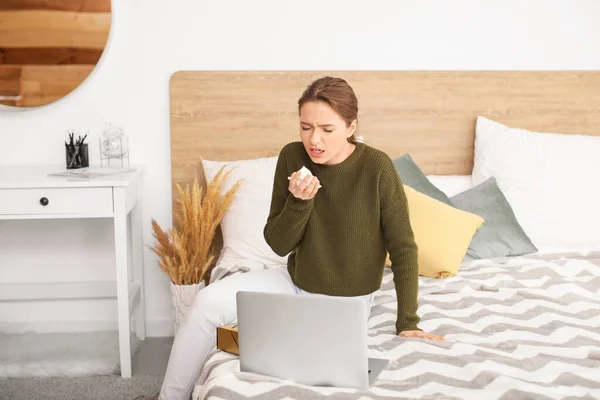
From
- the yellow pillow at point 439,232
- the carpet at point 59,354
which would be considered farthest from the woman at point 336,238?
the carpet at point 59,354

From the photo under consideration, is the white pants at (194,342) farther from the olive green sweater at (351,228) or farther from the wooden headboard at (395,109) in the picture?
the wooden headboard at (395,109)

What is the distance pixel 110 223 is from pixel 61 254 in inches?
9.7

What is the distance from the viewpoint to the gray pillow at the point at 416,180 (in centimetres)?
259

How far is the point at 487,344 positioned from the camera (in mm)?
1624

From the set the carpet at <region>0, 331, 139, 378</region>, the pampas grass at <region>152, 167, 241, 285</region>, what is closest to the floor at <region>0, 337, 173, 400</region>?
the carpet at <region>0, 331, 139, 378</region>

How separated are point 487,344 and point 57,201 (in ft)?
5.01

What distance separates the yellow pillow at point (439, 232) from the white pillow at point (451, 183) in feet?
1.09

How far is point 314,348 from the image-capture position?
1316 millimetres

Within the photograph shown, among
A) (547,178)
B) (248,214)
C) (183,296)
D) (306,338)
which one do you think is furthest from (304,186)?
(547,178)

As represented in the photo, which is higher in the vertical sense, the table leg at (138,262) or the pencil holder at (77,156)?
the pencil holder at (77,156)

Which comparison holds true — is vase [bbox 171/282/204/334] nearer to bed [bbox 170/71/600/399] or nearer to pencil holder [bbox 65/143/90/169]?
bed [bbox 170/71/600/399]

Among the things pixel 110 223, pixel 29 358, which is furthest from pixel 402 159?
pixel 29 358

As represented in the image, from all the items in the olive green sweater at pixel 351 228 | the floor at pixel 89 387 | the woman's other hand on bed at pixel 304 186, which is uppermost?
the woman's other hand on bed at pixel 304 186

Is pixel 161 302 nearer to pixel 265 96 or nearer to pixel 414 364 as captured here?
pixel 265 96
